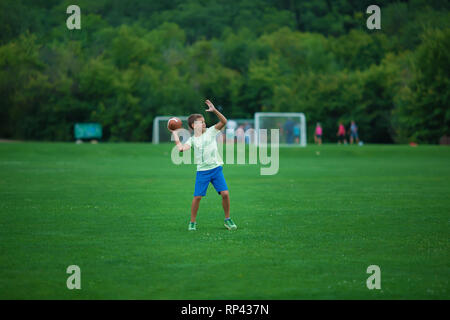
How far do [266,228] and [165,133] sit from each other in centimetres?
4520

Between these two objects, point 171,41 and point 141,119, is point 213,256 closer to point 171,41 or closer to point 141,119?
point 141,119

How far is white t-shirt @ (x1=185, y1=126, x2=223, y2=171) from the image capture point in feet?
38.8

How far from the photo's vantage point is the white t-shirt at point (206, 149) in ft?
38.8

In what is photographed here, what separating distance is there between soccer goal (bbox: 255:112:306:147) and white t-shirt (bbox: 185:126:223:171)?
116 feet

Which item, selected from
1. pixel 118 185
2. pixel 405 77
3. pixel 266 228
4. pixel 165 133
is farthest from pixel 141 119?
pixel 266 228

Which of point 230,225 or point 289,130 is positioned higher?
point 289,130

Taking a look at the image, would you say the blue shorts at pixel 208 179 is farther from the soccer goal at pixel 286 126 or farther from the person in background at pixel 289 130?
the person in background at pixel 289 130

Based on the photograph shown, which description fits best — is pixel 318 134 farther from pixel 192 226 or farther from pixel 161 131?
pixel 192 226

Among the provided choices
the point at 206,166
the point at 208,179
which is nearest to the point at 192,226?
the point at 208,179

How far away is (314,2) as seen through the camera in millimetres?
102625

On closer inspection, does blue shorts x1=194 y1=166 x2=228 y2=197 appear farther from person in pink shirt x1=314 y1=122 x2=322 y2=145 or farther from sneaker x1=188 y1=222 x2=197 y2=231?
person in pink shirt x1=314 y1=122 x2=322 y2=145

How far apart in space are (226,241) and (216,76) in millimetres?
64589

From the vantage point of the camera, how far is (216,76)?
243 ft

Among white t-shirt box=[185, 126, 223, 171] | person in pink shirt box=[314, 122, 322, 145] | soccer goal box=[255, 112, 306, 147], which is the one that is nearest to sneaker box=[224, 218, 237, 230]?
white t-shirt box=[185, 126, 223, 171]
